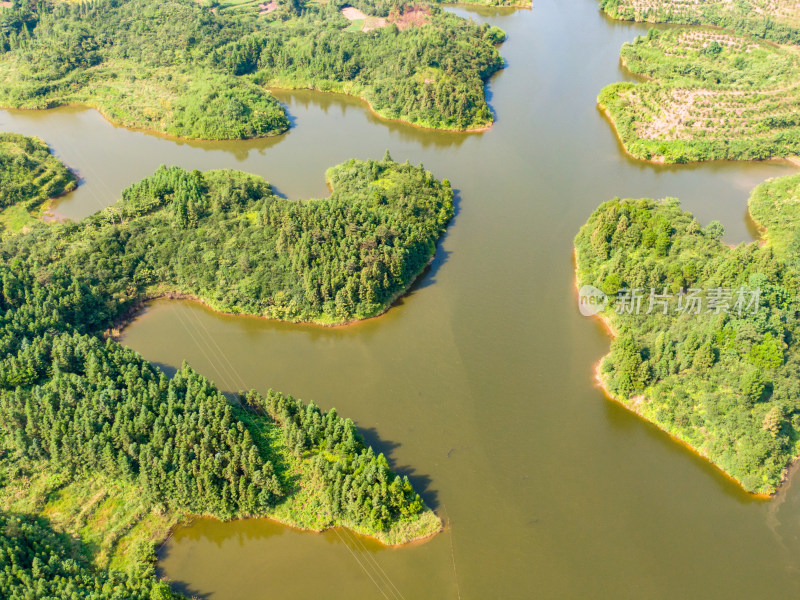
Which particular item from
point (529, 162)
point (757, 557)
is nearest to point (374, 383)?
point (757, 557)

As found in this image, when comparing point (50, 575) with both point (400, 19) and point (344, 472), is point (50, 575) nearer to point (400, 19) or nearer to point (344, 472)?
point (344, 472)

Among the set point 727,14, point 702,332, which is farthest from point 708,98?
point 727,14

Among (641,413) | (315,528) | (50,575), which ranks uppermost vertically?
(641,413)

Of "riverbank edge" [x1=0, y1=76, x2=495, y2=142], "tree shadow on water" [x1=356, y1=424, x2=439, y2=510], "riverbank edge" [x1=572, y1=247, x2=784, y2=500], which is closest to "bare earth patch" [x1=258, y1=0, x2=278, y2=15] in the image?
"riverbank edge" [x1=0, y1=76, x2=495, y2=142]

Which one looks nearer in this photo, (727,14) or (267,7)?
(727,14)

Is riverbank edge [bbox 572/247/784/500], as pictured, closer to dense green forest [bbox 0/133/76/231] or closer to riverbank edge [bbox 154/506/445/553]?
riverbank edge [bbox 154/506/445/553]
